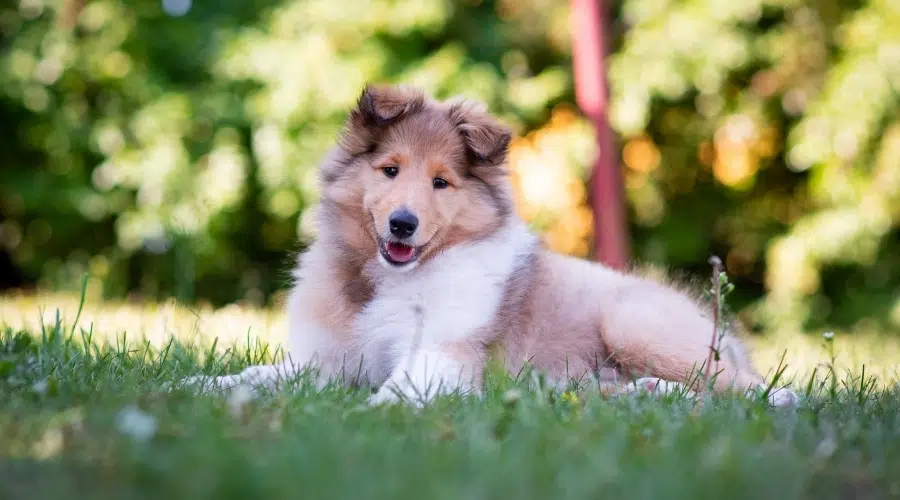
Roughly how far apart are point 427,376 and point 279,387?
20.5 inches

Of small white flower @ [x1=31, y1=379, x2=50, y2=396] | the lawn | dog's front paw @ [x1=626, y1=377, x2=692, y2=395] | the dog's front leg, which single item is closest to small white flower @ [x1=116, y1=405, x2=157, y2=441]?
the lawn

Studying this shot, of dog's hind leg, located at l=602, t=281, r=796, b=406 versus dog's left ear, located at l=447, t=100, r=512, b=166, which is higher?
dog's left ear, located at l=447, t=100, r=512, b=166

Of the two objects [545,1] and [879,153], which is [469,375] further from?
[545,1]

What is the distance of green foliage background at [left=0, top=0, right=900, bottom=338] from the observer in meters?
7.87

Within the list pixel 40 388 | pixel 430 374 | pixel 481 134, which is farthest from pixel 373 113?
pixel 40 388

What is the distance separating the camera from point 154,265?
30.2ft

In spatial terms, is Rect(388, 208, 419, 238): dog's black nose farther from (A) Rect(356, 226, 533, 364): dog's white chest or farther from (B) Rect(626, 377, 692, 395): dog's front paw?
(B) Rect(626, 377, 692, 395): dog's front paw

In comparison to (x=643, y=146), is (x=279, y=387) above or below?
below

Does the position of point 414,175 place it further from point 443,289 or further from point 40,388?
point 40,388

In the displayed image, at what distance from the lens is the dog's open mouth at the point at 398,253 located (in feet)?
11.5

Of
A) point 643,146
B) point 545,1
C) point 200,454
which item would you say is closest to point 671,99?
point 643,146

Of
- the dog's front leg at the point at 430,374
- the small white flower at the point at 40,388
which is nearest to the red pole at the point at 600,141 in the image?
the dog's front leg at the point at 430,374

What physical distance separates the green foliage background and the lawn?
16.3 ft

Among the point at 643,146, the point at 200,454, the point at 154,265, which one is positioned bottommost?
the point at 154,265
